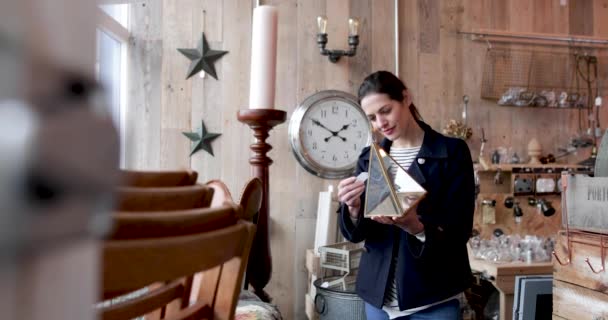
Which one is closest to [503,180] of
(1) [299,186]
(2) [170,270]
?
(1) [299,186]

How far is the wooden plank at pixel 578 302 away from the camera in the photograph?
1233 millimetres

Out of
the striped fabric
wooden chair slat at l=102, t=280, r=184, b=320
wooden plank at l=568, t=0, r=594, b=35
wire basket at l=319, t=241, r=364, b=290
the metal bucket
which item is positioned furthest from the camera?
wooden plank at l=568, t=0, r=594, b=35

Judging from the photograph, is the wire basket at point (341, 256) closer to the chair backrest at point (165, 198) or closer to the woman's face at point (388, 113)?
the woman's face at point (388, 113)

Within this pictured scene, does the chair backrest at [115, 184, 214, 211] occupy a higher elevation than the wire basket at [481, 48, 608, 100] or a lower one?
lower

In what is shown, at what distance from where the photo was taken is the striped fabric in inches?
52.4

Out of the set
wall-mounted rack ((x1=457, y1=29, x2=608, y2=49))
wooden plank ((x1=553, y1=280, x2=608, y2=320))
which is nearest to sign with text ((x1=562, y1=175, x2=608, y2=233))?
wooden plank ((x1=553, y1=280, x2=608, y2=320))

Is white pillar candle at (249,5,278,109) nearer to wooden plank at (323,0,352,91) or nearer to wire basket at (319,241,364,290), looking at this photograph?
wire basket at (319,241,364,290)

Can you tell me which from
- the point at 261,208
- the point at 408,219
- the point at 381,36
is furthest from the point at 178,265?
the point at 381,36

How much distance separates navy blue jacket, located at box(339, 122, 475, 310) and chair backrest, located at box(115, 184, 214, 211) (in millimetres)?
978

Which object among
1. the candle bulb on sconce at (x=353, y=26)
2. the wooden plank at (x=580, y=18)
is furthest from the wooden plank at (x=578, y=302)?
the wooden plank at (x=580, y=18)

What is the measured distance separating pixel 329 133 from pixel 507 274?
3.91ft

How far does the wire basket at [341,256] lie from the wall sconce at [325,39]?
3.55 ft

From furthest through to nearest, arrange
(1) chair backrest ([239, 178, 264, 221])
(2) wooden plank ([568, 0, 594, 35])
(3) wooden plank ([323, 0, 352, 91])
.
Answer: (2) wooden plank ([568, 0, 594, 35]) → (3) wooden plank ([323, 0, 352, 91]) → (1) chair backrest ([239, 178, 264, 221])

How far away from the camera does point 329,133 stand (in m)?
2.77
